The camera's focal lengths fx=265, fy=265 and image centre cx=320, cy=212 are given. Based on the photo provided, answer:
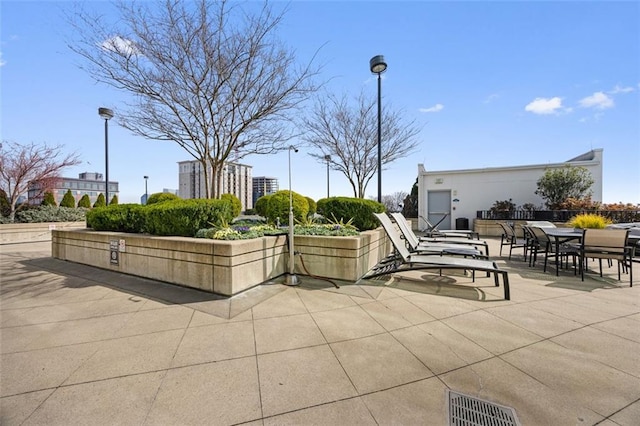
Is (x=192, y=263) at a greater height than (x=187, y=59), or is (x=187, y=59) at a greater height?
(x=187, y=59)

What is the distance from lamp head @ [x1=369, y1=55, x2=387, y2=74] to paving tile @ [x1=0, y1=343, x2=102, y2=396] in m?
7.77

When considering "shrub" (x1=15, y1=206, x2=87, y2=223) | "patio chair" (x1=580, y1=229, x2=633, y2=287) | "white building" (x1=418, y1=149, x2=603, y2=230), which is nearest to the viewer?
"patio chair" (x1=580, y1=229, x2=633, y2=287)

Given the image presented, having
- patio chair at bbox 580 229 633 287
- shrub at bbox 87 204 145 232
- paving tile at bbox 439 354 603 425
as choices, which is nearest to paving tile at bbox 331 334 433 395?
paving tile at bbox 439 354 603 425

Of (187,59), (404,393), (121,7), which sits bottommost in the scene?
(404,393)

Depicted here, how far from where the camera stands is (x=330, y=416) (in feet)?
5.74

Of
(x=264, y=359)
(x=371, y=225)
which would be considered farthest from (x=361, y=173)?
(x=264, y=359)

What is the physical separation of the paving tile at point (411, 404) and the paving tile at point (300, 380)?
202 mm

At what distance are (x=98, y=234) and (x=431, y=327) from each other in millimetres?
7138

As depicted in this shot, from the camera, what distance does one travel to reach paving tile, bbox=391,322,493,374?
2.37m

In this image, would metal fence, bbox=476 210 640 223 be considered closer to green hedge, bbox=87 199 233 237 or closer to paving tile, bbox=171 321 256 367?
green hedge, bbox=87 199 233 237

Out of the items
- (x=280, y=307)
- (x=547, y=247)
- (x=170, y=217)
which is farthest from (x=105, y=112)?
(x=547, y=247)

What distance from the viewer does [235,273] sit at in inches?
165

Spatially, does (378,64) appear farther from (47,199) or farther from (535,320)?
(47,199)

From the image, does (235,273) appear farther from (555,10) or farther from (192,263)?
(555,10)
